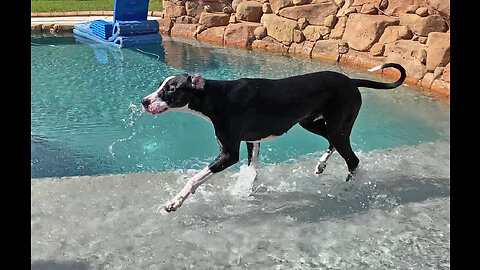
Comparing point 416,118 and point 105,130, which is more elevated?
point 416,118

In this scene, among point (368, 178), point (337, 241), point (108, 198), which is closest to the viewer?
point (337, 241)

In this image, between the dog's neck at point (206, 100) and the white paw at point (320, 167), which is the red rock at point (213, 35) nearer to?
the white paw at point (320, 167)

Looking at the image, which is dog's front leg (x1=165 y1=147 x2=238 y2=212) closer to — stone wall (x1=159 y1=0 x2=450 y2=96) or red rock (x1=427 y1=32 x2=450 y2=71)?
stone wall (x1=159 y1=0 x2=450 y2=96)

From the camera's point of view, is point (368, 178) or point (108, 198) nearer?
point (108, 198)

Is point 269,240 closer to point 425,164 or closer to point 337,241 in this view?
point 337,241

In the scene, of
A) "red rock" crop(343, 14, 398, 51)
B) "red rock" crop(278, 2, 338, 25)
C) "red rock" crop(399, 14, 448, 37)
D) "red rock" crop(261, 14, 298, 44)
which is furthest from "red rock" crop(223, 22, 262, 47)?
"red rock" crop(399, 14, 448, 37)

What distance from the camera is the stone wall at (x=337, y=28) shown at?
23.4 ft

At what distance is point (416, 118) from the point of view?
5.77 meters

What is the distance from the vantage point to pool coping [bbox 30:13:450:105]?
265 inches

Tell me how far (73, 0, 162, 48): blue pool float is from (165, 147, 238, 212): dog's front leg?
654 cm

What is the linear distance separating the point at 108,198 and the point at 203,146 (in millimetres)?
1555

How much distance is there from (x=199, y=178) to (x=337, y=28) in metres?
6.47

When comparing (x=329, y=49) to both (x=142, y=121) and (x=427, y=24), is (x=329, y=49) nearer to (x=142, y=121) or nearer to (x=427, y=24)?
(x=427, y=24)

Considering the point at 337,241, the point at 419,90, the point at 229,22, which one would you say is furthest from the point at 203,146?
the point at 229,22
